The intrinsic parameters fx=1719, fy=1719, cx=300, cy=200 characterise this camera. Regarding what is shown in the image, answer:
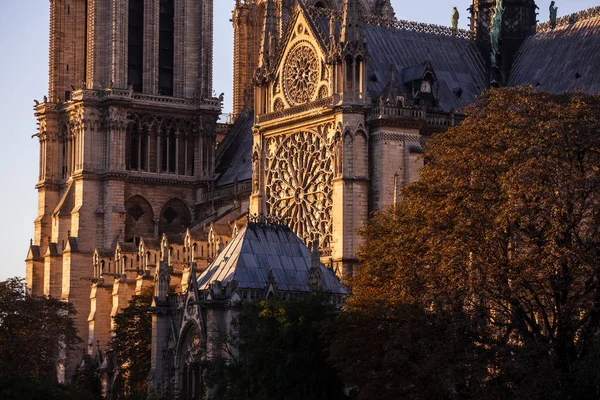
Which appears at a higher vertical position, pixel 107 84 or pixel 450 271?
pixel 107 84

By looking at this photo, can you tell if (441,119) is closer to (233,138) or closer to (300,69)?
(300,69)

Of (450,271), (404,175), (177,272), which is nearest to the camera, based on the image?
(450,271)

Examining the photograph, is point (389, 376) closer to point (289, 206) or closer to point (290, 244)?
point (290, 244)

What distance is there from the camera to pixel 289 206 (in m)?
98.8

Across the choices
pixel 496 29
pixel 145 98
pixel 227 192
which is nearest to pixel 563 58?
pixel 496 29

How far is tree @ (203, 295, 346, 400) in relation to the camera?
68.8 meters

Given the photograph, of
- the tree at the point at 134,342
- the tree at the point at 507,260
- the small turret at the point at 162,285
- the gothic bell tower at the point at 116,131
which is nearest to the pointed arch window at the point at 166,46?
the gothic bell tower at the point at 116,131

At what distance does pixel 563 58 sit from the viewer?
3873 inches

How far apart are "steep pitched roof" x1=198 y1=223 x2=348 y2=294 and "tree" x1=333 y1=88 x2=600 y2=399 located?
13565 millimetres

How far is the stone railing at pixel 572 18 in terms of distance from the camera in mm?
98312

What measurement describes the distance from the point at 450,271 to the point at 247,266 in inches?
715

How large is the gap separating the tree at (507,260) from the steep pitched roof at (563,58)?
33692 millimetres

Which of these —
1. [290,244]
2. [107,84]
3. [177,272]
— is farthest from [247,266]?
[107,84]

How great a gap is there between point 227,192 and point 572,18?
32425 millimetres
